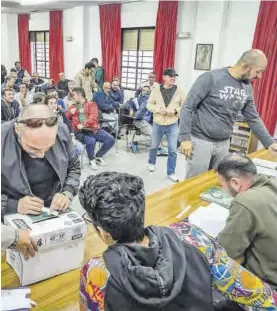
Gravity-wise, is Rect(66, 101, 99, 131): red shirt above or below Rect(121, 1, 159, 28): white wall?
below

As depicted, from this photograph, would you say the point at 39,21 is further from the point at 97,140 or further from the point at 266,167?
the point at 266,167

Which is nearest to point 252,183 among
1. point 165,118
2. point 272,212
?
point 272,212

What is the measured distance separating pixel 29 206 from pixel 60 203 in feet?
0.38

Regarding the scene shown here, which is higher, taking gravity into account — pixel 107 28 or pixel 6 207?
pixel 107 28

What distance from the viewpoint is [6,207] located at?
1.25 meters

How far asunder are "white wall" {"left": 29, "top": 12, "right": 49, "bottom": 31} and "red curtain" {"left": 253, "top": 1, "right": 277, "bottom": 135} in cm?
622

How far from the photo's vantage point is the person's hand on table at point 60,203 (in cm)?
121

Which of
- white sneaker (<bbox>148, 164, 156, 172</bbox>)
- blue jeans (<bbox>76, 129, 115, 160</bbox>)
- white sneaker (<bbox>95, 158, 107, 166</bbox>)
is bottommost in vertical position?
Result: white sneaker (<bbox>95, 158, 107, 166</bbox>)

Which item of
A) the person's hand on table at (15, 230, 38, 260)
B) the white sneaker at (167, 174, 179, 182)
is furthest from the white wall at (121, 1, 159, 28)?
the person's hand on table at (15, 230, 38, 260)

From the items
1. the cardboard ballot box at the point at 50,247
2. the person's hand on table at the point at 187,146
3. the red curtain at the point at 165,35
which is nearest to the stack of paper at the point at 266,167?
the person's hand on table at the point at 187,146

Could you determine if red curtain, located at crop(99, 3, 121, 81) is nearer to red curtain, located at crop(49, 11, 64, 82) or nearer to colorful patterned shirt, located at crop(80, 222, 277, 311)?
red curtain, located at crop(49, 11, 64, 82)

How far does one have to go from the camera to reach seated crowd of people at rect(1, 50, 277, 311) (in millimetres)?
704

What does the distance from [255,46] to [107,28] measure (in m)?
3.59

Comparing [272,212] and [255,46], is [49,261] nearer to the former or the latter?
[272,212]
